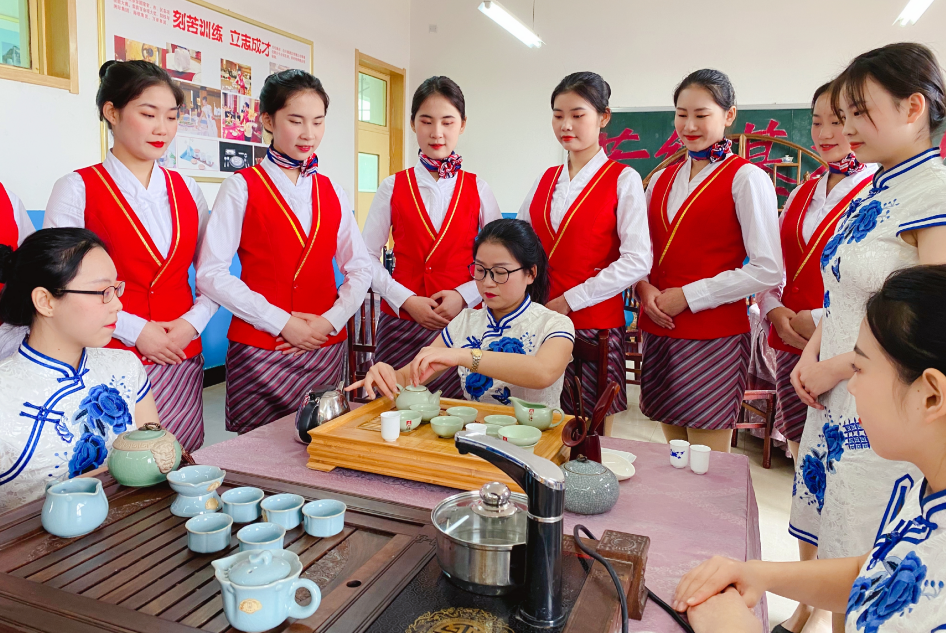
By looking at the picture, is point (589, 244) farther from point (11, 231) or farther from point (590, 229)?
point (11, 231)

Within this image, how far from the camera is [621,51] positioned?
20.3 ft

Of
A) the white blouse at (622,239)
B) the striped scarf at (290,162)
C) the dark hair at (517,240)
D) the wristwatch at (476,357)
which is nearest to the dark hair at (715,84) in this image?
the white blouse at (622,239)

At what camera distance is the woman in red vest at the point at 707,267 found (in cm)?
221

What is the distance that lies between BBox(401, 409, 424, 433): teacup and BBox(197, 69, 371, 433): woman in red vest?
2.74ft

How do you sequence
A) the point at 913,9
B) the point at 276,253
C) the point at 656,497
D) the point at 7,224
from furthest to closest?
the point at 913,9 < the point at 276,253 < the point at 7,224 < the point at 656,497

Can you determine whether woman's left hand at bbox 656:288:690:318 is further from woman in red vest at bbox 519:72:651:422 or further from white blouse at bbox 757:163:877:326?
white blouse at bbox 757:163:877:326

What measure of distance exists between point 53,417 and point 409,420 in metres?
0.71

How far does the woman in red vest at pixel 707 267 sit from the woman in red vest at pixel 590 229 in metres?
0.12

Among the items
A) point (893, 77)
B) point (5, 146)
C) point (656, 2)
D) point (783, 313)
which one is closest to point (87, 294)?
point (893, 77)

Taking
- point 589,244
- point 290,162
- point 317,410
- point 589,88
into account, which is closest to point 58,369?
point 317,410

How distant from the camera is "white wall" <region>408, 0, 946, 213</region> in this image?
556 cm

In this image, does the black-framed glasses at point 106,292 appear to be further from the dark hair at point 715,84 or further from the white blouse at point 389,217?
the dark hair at point 715,84

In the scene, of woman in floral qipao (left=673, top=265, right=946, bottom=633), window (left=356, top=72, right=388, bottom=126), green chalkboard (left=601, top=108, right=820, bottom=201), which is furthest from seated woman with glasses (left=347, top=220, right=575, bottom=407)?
window (left=356, top=72, right=388, bottom=126)

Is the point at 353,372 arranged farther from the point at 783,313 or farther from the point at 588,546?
the point at 588,546
